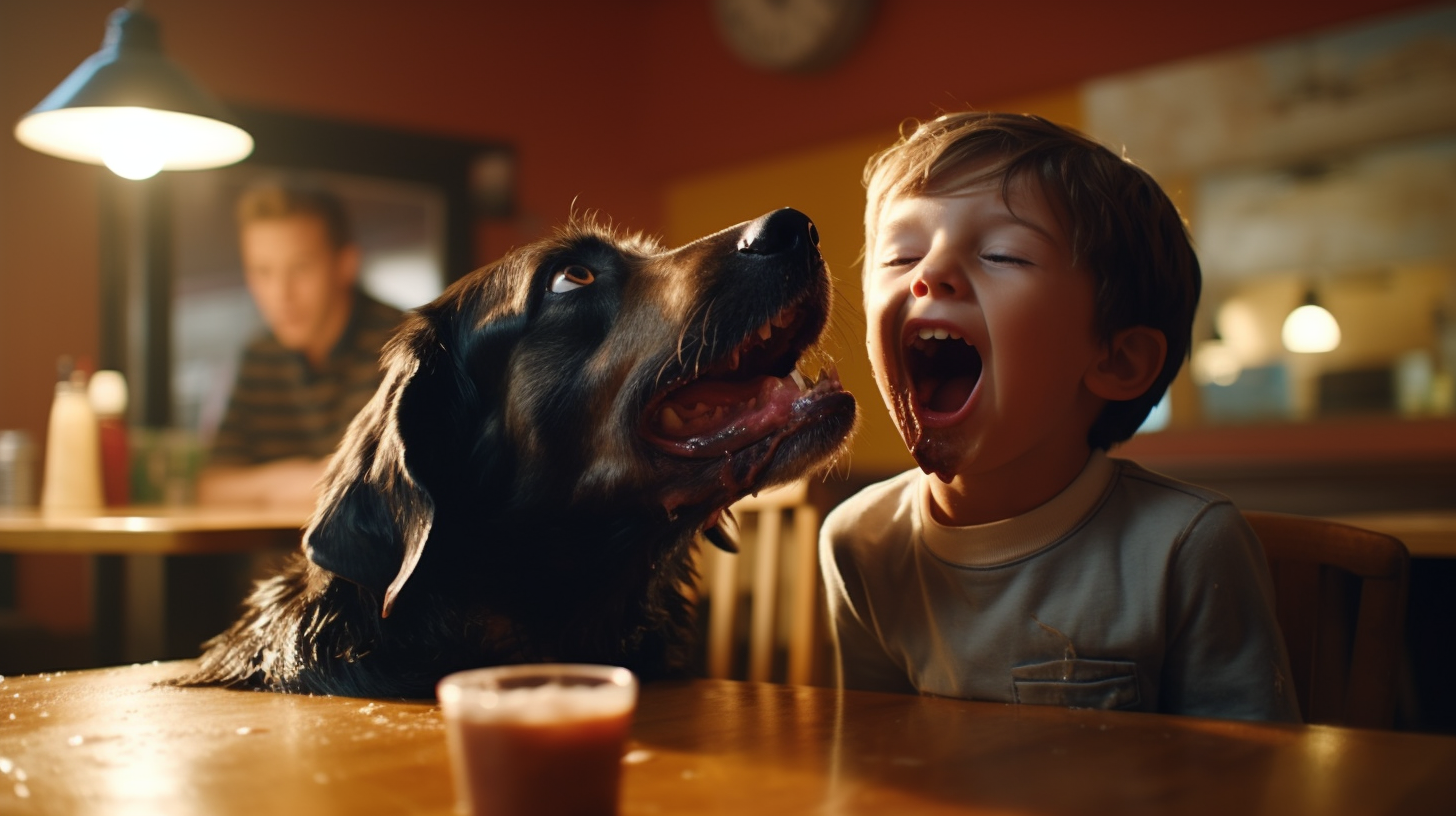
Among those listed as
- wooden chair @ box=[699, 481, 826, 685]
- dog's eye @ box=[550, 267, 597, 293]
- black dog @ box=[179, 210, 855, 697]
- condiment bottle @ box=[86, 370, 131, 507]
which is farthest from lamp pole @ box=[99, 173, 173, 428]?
dog's eye @ box=[550, 267, 597, 293]

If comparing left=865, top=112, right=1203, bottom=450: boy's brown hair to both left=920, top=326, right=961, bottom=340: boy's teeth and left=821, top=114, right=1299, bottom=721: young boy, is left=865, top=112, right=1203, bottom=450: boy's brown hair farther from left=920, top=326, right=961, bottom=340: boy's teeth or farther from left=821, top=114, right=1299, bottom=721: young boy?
left=920, top=326, right=961, bottom=340: boy's teeth

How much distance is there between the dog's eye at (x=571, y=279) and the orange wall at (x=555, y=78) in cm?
280

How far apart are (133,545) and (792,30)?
14.8 ft

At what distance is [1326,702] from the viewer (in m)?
1.26

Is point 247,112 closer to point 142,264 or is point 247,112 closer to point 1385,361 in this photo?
point 142,264

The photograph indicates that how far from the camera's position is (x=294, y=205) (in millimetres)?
5395

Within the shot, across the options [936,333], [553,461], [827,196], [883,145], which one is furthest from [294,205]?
[936,333]

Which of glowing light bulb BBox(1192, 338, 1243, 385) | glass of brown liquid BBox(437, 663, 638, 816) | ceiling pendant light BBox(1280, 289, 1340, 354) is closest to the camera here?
glass of brown liquid BBox(437, 663, 638, 816)

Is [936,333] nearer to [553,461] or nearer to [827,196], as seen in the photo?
[553,461]

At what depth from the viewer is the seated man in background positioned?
5.11 meters

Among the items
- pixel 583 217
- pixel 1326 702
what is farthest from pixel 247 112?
pixel 1326 702

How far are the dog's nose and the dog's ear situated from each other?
425mm

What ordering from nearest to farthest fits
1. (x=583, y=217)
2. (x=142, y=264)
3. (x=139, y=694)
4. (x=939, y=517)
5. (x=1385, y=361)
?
(x=139, y=694) → (x=939, y=517) → (x=583, y=217) → (x=1385, y=361) → (x=142, y=264)

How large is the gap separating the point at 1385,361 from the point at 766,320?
3951 mm
